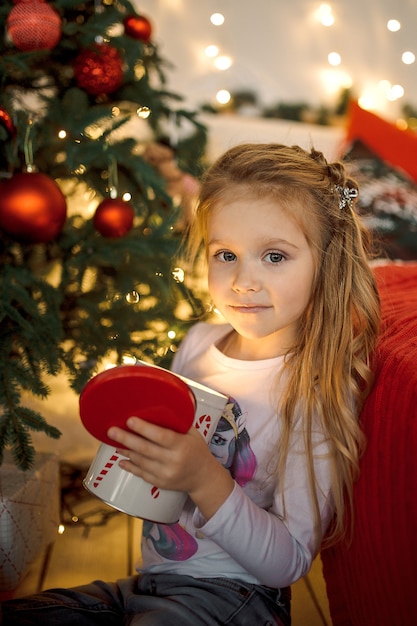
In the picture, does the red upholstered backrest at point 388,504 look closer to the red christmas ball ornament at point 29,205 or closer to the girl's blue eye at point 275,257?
the girl's blue eye at point 275,257

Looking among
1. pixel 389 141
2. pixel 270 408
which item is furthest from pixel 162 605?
pixel 389 141

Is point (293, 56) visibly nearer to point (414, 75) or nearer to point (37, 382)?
point (414, 75)

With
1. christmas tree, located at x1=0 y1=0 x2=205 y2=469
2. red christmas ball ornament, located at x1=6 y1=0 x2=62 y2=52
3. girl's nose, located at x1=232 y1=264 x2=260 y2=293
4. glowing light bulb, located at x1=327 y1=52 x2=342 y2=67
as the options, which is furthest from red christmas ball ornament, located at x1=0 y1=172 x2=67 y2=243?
glowing light bulb, located at x1=327 y1=52 x2=342 y2=67

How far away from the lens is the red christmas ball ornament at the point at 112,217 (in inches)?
50.7

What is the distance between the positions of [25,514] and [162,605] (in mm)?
461

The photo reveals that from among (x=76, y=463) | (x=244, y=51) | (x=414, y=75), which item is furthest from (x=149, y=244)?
(x=414, y=75)

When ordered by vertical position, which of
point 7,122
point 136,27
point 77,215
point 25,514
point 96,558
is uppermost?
point 136,27

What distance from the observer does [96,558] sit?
1282 millimetres

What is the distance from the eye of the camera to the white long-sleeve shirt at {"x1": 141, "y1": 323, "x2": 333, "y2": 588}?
2.45 feet

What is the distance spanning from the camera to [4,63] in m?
1.17

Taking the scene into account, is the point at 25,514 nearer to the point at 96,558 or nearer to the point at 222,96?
the point at 96,558

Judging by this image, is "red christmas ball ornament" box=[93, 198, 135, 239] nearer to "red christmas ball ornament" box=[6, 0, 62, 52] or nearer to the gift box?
"red christmas ball ornament" box=[6, 0, 62, 52]

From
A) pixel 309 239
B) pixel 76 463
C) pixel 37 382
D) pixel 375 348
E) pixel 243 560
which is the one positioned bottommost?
pixel 76 463

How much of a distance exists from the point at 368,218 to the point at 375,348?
970mm
